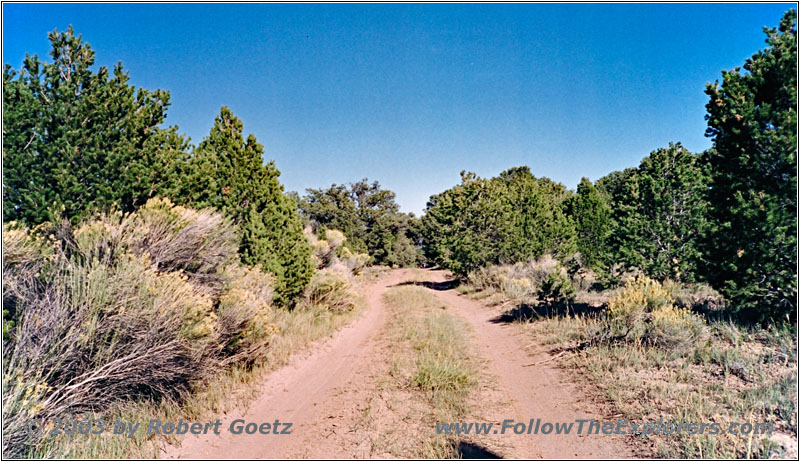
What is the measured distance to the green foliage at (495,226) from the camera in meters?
22.5

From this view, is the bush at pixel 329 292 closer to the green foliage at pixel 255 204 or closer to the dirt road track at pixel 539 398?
the green foliage at pixel 255 204

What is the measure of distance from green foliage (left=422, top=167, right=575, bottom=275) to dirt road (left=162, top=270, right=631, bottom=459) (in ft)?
43.6

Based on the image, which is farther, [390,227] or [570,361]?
[390,227]

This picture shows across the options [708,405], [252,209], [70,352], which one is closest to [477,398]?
[708,405]

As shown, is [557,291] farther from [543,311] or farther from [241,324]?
[241,324]

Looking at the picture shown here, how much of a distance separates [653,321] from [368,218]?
38850 mm

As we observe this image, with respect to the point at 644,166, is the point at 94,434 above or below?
below

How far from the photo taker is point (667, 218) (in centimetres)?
1548

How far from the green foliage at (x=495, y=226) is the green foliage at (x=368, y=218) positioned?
1331 centimetres

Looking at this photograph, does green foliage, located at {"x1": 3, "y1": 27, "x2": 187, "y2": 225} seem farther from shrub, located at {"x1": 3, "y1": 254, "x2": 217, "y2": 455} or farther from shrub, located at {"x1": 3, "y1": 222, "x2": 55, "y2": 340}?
shrub, located at {"x1": 3, "y1": 254, "x2": 217, "y2": 455}

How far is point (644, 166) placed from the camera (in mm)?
16422

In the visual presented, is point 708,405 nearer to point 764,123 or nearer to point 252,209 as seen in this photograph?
point 764,123

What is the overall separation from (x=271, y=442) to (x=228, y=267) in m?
4.73

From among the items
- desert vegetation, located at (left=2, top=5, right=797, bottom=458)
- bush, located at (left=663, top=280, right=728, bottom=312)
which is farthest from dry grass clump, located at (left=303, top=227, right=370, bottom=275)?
bush, located at (left=663, top=280, right=728, bottom=312)
